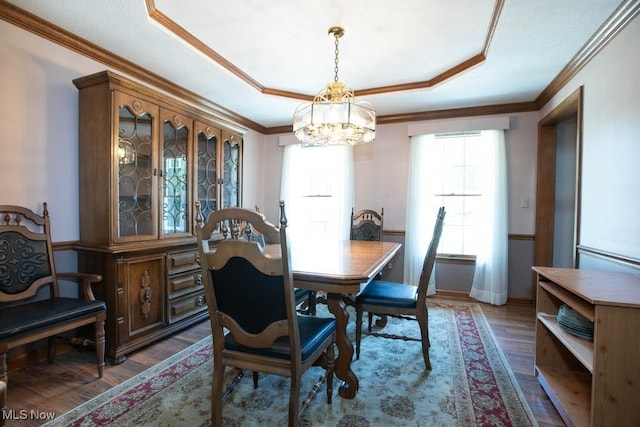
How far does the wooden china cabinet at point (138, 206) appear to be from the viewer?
7.32ft

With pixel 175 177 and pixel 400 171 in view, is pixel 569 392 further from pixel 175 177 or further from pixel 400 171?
pixel 175 177

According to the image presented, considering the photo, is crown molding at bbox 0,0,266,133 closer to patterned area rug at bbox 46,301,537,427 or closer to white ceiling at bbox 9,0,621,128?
white ceiling at bbox 9,0,621,128

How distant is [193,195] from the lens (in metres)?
3.01

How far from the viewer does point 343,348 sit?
175 cm

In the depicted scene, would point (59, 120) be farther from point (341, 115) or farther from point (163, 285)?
point (341, 115)

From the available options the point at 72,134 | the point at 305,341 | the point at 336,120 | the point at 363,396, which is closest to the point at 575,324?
the point at 363,396

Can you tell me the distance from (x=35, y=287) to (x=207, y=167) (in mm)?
1707

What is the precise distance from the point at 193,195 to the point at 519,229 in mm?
3714

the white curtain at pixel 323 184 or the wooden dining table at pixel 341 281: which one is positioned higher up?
the white curtain at pixel 323 184

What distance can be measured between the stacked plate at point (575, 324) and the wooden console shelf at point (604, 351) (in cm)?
3

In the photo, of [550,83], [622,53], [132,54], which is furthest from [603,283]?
[132,54]

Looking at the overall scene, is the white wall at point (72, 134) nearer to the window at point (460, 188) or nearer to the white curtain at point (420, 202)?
the window at point (460, 188)

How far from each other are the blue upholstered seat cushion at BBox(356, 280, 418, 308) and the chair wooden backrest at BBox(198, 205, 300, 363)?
92 centimetres

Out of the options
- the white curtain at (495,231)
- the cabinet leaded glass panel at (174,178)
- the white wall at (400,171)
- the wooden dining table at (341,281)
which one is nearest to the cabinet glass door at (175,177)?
the cabinet leaded glass panel at (174,178)
